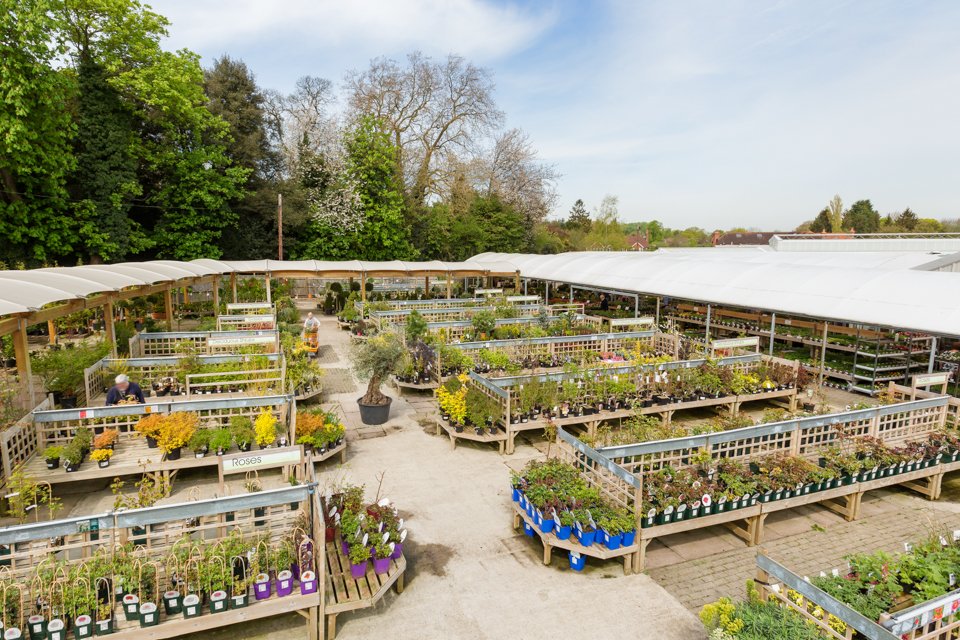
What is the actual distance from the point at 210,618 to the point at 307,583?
73 cm

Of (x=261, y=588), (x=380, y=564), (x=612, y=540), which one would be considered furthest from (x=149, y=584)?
(x=612, y=540)

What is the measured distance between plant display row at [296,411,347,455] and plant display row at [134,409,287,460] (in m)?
0.30

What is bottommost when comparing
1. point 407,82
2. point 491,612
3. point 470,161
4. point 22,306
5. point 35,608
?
point 491,612

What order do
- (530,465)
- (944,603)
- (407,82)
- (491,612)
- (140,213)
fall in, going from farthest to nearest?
(407,82), (140,213), (530,465), (491,612), (944,603)

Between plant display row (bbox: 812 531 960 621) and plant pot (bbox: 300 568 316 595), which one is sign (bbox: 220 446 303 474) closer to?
plant pot (bbox: 300 568 316 595)

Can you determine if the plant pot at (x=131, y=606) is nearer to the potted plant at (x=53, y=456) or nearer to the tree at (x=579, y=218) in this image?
the potted plant at (x=53, y=456)

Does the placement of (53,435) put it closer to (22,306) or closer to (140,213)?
(22,306)

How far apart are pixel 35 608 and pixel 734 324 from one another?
54.5 ft

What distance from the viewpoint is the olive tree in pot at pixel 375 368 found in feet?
30.4

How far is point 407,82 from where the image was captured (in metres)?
33.3

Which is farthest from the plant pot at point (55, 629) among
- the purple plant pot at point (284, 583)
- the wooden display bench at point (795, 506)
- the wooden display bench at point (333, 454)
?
the wooden display bench at point (795, 506)

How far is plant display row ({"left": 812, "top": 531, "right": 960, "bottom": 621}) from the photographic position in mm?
4078

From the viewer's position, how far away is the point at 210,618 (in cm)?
394

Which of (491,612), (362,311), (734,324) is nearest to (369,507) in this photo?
(491,612)
